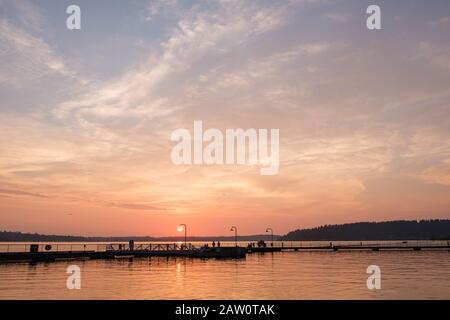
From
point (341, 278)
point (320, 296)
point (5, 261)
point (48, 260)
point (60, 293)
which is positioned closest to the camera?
point (320, 296)

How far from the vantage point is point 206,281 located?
4725cm

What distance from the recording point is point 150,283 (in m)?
45.5

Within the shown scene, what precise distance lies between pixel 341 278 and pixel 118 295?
91.8ft

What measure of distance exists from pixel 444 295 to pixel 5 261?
78.0m

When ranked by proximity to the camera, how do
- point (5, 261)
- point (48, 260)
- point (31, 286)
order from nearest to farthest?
point (31, 286)
point (5, 261)
point (48, 260)

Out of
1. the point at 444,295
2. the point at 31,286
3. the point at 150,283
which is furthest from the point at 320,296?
the point at 31,286

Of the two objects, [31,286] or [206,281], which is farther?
[206,281]
